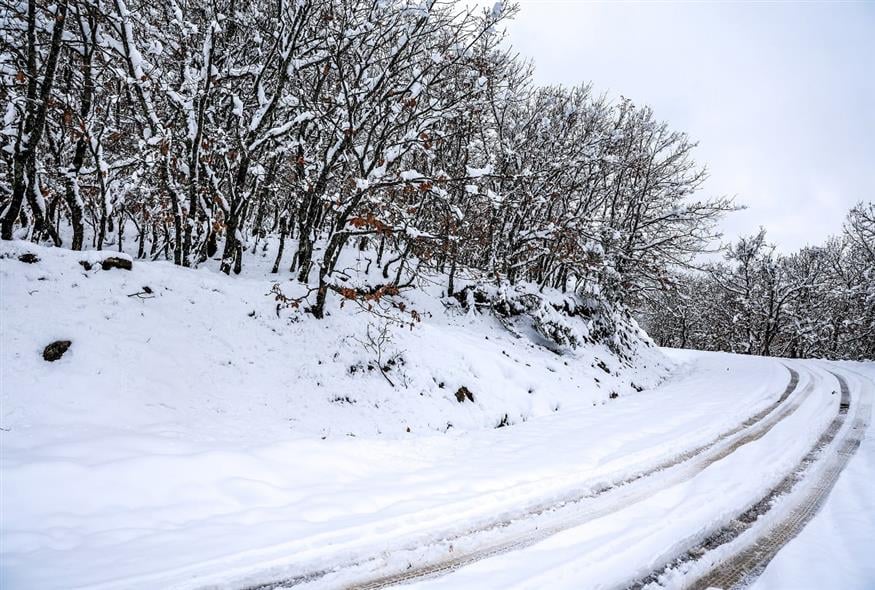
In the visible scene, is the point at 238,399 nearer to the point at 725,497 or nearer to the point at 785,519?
the point at 725,497

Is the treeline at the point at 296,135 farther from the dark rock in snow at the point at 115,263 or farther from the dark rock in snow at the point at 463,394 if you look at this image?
the dark rock in snow at the point at 463,394

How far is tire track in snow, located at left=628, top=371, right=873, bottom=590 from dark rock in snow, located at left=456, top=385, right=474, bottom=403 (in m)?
4.55

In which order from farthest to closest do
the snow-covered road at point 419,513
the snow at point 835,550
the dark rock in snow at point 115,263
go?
the dark rock in snow at point 115,263, the snow at point 835,550, the snow-covered road at point 419,513

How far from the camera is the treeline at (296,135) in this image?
23.0 feet

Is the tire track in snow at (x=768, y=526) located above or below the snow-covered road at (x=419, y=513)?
above

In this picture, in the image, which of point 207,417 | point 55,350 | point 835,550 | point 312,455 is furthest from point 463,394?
point 55,350

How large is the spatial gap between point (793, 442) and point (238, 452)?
7749 mm

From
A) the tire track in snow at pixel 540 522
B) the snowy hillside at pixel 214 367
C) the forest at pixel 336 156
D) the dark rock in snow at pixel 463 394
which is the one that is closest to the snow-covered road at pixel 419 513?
the tire track in snow at pixel 540 522

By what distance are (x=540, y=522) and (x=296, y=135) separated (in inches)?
444

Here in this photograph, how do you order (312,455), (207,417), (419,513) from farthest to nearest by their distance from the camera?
(207,417)
(312,455)
(419,513)

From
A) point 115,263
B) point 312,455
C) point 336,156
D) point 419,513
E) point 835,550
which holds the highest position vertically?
point 336,156

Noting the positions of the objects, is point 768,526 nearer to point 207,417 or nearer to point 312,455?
point 312,455

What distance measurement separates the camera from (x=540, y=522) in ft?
11.8

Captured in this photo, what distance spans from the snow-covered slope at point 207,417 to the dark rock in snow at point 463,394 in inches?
1.9
